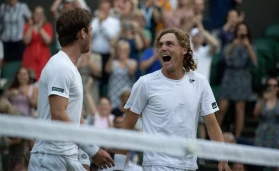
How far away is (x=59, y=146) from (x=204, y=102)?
1.41 metres

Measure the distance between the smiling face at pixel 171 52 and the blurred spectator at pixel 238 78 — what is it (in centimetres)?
684

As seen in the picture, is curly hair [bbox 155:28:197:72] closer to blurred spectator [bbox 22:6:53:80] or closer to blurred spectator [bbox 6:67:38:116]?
blurred spectator [bbox 6:67:38:116]

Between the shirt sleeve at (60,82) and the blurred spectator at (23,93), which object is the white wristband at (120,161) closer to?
the shirt sleeve at (60,82)

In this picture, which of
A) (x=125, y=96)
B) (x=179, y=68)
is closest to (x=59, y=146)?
(x=179, y=68)

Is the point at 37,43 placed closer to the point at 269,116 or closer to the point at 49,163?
the point at 269,116

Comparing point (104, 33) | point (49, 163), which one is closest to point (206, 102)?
point (49, 163)

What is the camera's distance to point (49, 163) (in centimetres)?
638

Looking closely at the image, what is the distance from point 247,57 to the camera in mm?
14016

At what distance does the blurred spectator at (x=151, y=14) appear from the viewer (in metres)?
15.5

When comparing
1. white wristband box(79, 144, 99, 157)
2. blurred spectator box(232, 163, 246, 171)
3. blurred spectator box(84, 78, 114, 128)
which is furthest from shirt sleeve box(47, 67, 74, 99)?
blurred spectator box(84, 78, 114, 128)

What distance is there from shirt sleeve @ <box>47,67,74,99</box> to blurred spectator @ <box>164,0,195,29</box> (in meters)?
8.50

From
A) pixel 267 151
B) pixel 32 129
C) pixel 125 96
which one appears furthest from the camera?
pixel 125 96

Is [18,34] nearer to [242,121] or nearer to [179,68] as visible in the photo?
[242,121]

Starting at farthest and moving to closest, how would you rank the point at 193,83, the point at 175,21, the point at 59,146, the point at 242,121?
the point at 175,21 → the point at 242,121 → the point at 193,83 → the point at 59,146
